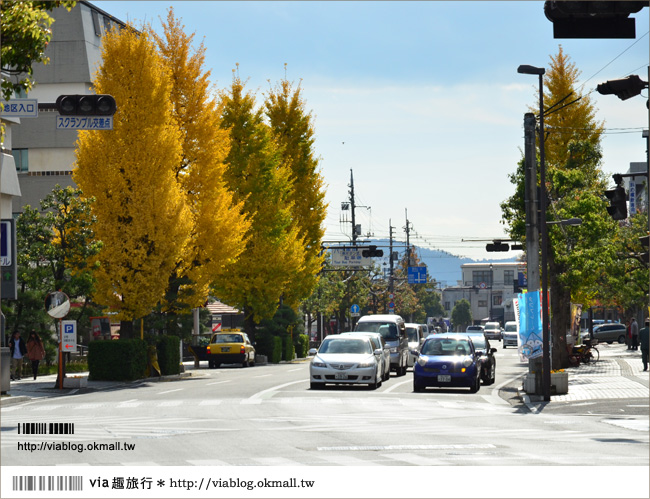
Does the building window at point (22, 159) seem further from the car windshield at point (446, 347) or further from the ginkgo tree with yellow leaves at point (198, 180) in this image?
the car windshield at point (446, 347)

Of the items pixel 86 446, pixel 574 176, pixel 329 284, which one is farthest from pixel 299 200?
pixel 86 446

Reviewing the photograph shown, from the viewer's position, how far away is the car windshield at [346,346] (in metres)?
28.5

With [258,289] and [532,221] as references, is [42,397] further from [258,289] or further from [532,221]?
[258,289]

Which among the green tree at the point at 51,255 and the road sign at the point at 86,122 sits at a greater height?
the road sign at the point at 86,122

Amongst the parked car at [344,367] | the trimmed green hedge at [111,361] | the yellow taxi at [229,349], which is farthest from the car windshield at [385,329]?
the yellow taxi at [229,349]

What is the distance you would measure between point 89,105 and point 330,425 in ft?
23.2

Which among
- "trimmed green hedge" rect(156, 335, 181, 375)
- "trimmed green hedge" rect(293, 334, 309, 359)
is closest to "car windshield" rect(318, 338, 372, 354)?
"trimmed green hedge" rect(156, 335, 181, 375)

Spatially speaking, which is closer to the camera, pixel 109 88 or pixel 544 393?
pixel 544 393

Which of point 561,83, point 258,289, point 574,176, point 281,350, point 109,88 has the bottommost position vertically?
point 281,350

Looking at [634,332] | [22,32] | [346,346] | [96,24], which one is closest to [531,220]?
[346,346]

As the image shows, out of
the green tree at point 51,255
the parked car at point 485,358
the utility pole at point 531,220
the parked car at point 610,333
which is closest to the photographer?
the utility pole at point 531,220

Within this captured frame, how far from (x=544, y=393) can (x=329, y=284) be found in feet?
166

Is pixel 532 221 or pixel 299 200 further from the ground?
pixel 299 200

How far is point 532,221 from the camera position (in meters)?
23.5
